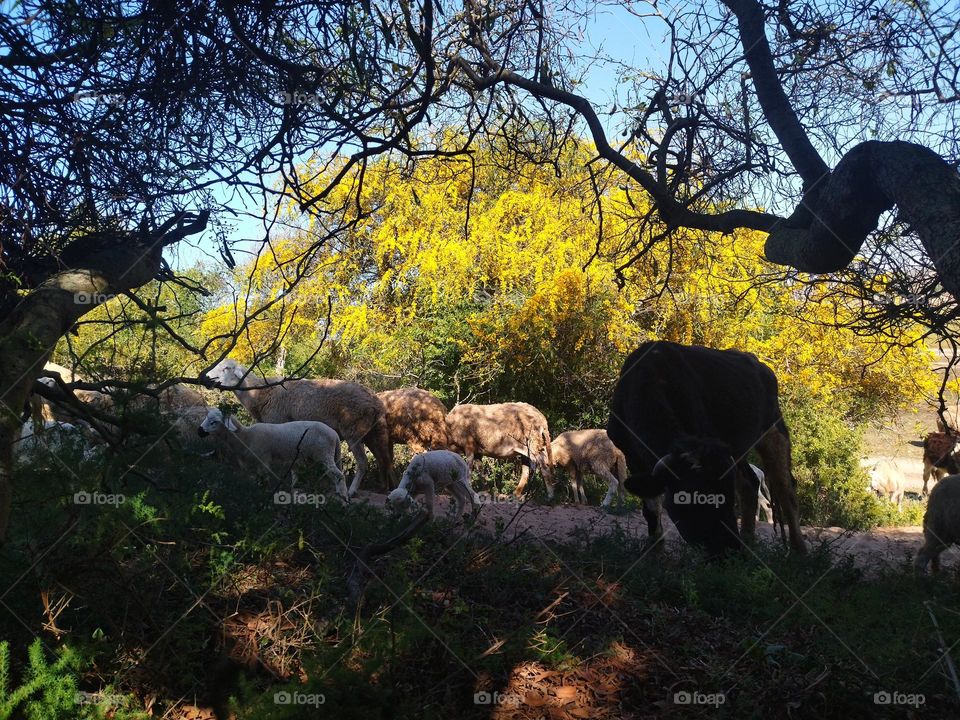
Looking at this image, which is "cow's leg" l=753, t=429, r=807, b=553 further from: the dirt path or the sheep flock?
the dirt path

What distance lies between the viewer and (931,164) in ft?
15.0

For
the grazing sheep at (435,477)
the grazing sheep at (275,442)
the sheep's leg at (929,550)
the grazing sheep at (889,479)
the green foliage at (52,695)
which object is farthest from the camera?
the grazing sheep at (889,479)

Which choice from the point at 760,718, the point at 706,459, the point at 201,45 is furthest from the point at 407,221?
the point at 760,718

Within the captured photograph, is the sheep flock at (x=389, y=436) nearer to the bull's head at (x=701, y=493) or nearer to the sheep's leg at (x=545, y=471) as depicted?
the sheep's leg at (x=545, y=471)

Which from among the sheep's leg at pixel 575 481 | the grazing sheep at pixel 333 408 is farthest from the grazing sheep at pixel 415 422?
the sheep's leg at pixel 575 481

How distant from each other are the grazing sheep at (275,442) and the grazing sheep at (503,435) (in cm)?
446

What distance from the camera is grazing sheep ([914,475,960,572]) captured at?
9.74 meters

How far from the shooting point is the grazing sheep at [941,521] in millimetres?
9742

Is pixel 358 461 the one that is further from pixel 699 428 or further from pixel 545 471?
pixel 699 428
